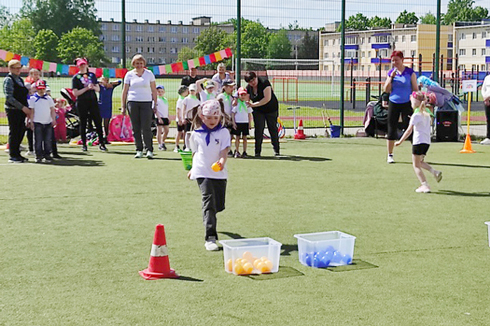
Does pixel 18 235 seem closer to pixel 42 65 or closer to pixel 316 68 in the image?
pixel 42 65

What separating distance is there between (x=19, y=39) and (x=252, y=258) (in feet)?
121

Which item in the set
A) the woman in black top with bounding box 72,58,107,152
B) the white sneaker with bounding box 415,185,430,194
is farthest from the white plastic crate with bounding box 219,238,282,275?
the woman in black top with bounding box 72,58,107,152

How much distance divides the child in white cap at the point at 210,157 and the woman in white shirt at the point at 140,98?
719 cm

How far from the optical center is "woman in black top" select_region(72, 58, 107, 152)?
15367 millimetres

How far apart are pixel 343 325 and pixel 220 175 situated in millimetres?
2670

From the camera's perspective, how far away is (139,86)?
1422cm

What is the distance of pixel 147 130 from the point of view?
14367mm

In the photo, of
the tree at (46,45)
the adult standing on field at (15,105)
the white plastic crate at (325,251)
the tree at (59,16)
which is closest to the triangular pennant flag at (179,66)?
the adult standing on field at (15,105)

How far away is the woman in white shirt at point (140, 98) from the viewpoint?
1423 centimetres

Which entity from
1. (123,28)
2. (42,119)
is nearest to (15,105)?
(42,119)

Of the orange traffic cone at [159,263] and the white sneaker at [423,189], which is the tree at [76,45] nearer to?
the white sneaker at [423,189]

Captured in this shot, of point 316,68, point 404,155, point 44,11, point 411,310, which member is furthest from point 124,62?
point 316,68

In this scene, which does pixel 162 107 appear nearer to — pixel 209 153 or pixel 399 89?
pixel 399 89

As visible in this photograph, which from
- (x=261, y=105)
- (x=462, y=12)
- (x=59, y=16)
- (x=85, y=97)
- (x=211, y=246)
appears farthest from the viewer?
(x=462, y=12)
